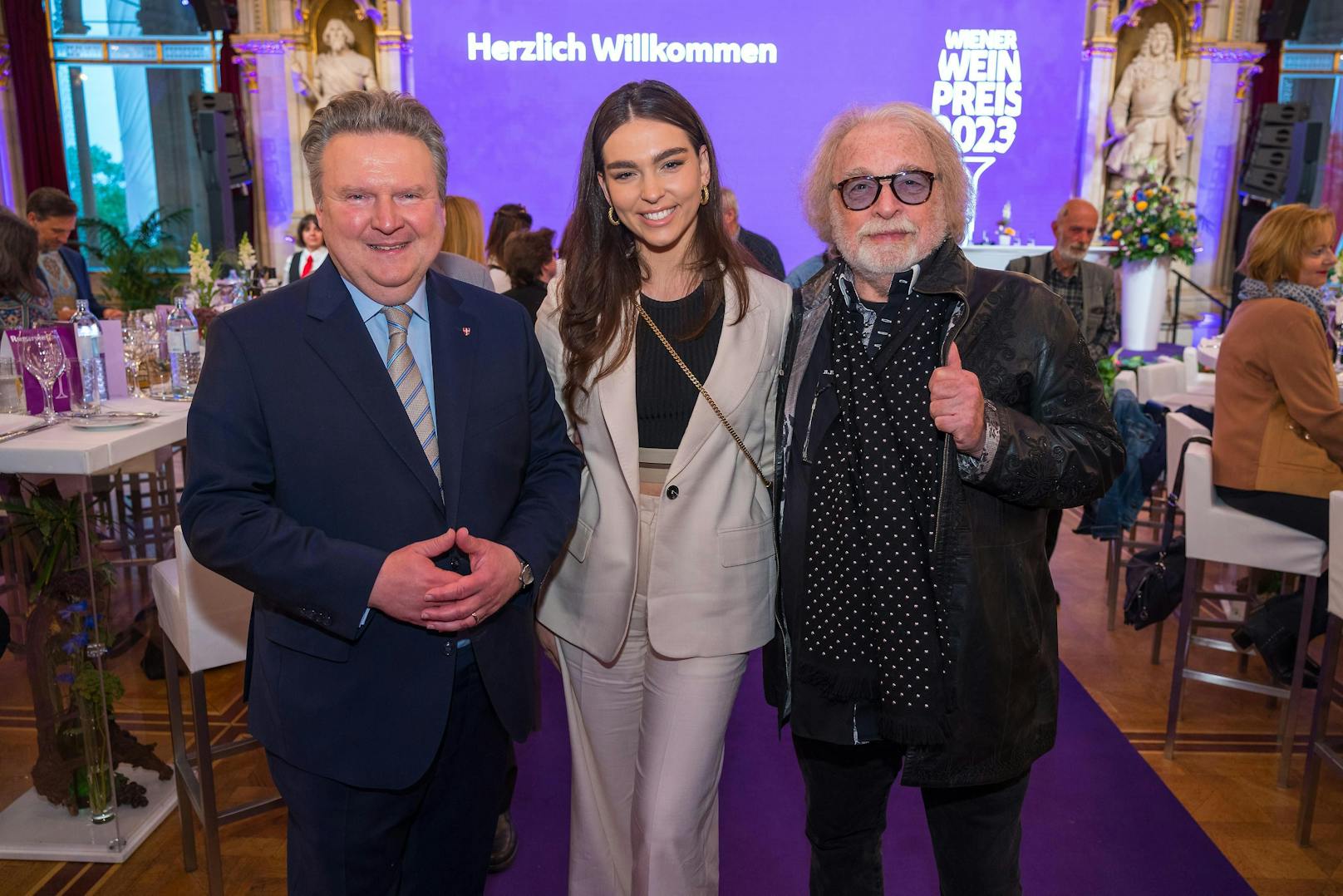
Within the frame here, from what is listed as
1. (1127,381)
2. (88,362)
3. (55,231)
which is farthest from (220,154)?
(1127,381)

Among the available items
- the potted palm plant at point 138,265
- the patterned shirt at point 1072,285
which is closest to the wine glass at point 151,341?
the patterned shirt at point 1072,285

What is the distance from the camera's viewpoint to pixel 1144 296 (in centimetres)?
1060

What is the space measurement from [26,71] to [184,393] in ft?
38.3

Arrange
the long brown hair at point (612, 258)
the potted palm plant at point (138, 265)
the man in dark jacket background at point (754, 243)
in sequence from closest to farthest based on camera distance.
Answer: the long brown hair at point (612, 258)
the man in dark jacket background at point (754, 243)
the potted palm plant at point (138, 265)

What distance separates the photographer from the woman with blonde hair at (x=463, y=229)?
11.3 feet

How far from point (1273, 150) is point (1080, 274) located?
699 centimetres

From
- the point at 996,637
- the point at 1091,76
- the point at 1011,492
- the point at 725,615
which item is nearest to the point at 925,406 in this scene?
the point at 1011,492

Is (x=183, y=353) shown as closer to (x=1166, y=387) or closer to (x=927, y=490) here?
(x=927, y=490)

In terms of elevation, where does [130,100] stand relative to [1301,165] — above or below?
above

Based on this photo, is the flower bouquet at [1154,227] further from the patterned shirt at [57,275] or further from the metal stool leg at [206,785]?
the metal stool leg at [206,785]

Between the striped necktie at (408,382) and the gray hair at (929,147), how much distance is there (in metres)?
0.81

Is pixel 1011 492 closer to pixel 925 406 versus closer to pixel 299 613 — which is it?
pixel 925 406

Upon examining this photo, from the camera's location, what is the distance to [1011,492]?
164 cm

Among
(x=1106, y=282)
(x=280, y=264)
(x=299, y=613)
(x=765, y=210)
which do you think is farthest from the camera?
(x=280, y=264)
